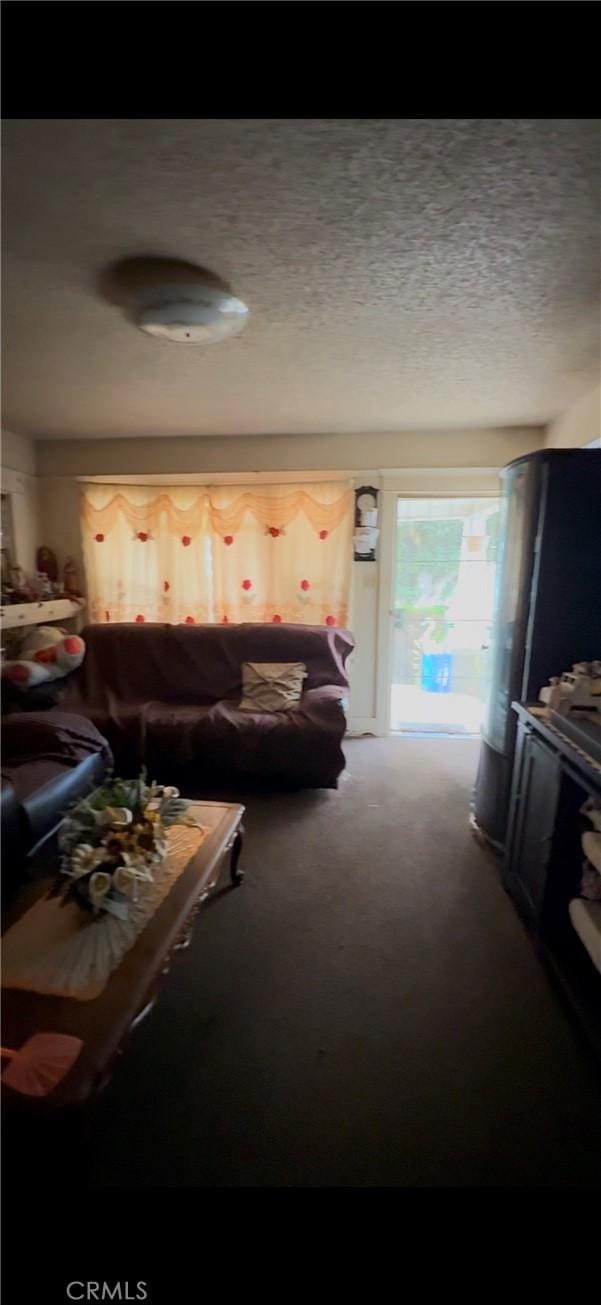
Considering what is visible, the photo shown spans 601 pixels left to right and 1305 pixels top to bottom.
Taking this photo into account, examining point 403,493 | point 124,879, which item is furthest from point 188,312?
point 403,493

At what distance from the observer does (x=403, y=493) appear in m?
3.55

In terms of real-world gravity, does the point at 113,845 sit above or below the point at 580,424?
below

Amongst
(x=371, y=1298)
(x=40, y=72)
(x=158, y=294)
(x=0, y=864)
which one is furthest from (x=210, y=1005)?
(x=158, y=294)

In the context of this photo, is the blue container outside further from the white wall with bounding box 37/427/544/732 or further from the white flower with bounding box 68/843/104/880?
the white flower with bounding box 68/843/104/880

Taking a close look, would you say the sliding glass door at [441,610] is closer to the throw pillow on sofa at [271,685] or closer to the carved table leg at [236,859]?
the throw pillow on sofa at [271,685]

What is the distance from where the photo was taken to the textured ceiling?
94cm

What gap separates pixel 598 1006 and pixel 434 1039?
50 centimetres

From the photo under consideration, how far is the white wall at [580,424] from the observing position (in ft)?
7.68

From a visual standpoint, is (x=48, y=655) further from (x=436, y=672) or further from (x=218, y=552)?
(x=436, y=672)

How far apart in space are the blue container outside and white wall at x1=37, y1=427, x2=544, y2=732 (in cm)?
44

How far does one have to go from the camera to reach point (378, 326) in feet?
5.70

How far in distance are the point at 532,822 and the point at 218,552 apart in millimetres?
2752

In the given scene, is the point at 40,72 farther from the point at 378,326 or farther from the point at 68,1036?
the point at 68,1036

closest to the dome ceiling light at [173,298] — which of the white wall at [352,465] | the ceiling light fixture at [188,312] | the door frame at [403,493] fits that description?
the ceiling light fixture at [188,312]
